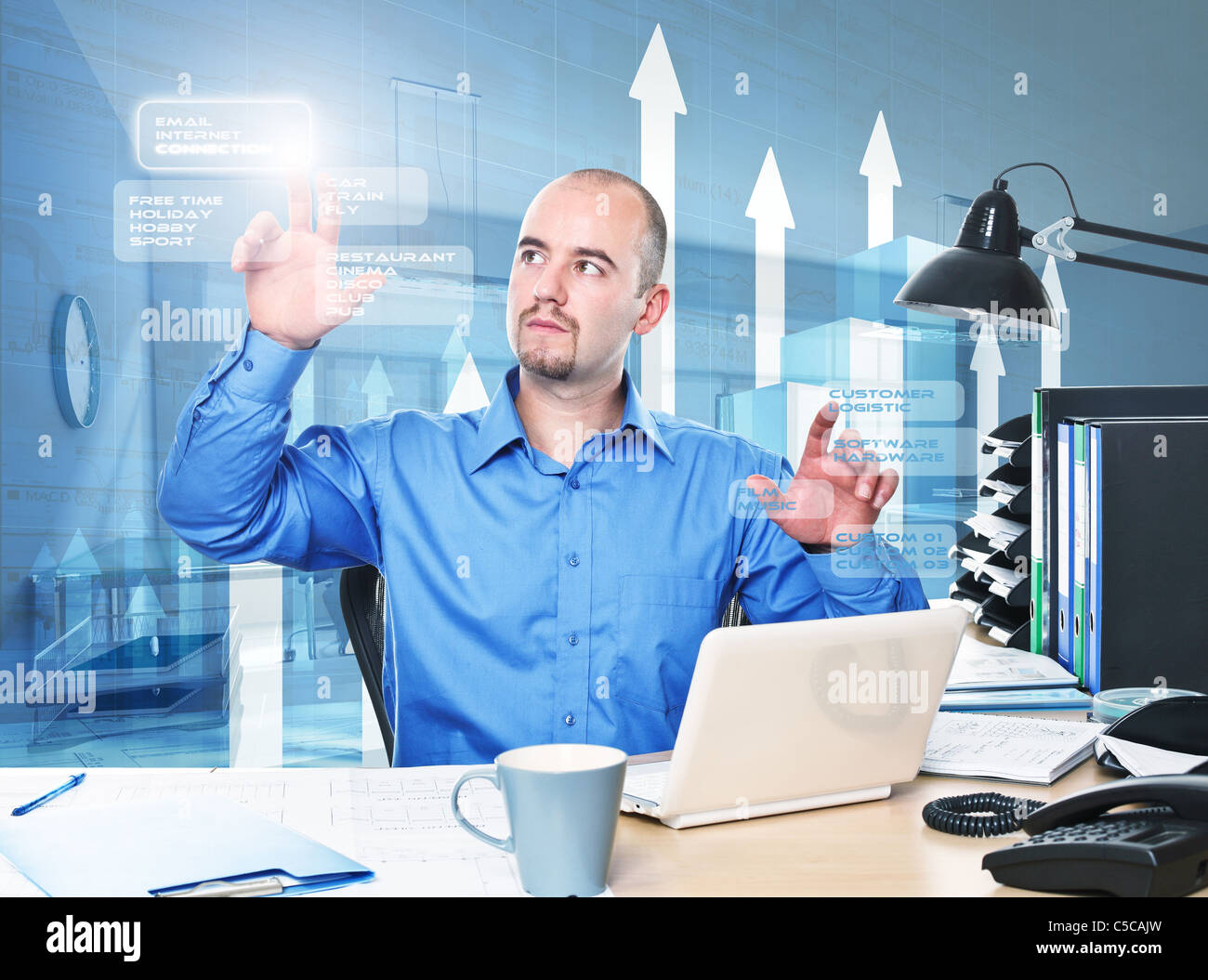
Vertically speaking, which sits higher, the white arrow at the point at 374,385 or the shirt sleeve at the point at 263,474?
the white arrow at the point at 374,385

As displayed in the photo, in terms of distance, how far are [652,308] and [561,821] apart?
1.15 m

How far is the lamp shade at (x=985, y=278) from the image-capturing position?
153 centimetres

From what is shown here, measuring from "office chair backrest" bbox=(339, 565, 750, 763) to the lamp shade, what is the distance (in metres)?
0.94

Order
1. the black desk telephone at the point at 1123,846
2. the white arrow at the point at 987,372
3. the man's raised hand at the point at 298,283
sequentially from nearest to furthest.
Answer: the black desk telephone at the point at 1123,846, the man's raised hand at the point at 298,283, the white arrow at the point at 987,372

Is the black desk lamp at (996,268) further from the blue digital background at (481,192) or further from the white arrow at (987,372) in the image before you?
the white arrow at (987,372)

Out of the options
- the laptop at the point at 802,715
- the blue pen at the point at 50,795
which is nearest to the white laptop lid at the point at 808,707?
the laptop at the point at 802,715

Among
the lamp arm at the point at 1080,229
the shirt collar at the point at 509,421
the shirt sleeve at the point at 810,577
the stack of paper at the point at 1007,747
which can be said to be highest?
the lamp arm at the point at 1080,229

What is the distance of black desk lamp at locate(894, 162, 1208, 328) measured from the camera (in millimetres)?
1530

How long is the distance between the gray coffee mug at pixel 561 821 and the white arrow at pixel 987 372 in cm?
316

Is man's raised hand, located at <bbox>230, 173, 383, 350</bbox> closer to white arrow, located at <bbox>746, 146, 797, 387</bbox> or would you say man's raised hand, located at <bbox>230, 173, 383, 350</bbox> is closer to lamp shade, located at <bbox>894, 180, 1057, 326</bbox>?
lamp shade, located at <bbox>894, 180, 1057, 326</bbox>

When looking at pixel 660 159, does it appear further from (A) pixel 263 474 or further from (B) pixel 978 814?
(B) pixel 978 814

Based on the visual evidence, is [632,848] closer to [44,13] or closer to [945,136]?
[44,13]

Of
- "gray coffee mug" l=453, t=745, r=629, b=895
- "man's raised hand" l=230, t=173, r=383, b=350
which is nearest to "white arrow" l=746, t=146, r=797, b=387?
"man's raised hand" l=230, t=173, r=383, b=350

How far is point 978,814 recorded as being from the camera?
736 millimetres
